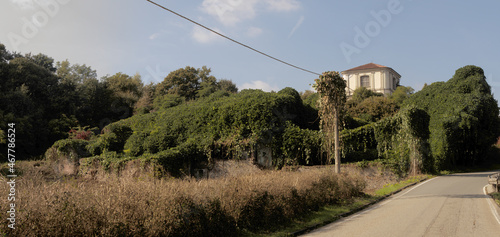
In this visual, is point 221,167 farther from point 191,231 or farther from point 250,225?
point 191,231

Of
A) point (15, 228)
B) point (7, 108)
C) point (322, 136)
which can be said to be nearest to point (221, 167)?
point (322, 136)

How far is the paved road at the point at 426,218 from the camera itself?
8.28m

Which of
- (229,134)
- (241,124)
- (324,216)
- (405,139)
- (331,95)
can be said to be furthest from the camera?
(229,134)

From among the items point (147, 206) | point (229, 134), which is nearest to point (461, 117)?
point (229, 134)

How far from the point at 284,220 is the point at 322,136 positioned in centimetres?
1328

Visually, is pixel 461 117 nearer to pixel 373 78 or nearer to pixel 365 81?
pixel 373 78

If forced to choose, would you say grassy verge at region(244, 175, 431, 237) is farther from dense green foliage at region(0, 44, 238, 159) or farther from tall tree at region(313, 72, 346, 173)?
dense green foliage at region(0, 44, 238, 159)

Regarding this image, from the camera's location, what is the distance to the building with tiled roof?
207ft

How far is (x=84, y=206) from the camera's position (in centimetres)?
573

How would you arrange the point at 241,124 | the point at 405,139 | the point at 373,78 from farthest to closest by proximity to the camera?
the point at 373,78 < the point at 241,124 < the point at 405,139

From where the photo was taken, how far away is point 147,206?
639 centimetres

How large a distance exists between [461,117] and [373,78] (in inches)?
1383

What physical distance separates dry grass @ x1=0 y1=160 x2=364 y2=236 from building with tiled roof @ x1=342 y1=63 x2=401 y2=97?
56.2 m

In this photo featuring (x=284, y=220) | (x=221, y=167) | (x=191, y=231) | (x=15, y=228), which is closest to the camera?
(x=15, y=228)
